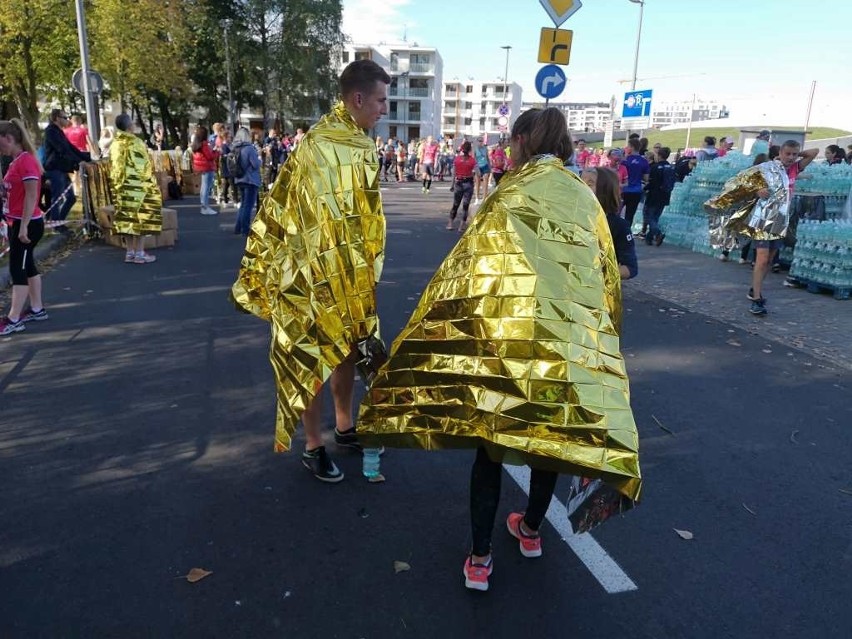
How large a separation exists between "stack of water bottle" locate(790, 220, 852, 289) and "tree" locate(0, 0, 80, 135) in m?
24.5

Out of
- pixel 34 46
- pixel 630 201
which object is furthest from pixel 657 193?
pixel 34 46

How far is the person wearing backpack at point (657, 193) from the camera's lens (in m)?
12.5

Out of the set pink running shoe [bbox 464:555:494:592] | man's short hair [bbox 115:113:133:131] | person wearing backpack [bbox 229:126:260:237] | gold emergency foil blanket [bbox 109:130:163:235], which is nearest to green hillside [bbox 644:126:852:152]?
person wearing backpack [bbox 229:126:260:237]

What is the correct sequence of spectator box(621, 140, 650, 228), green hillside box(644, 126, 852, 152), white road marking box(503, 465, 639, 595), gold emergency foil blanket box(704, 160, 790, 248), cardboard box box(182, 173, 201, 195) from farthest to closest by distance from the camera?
green hillside box(644, 126, 852, 152) < cardboard box box(182, 173, 201, 195) < spectator box(621, 140, 650, 228) < gold emergency foil blanket box(704, 160, 790, 248) < white road marking box(503, 465, 639, 595)

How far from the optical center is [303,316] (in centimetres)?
301

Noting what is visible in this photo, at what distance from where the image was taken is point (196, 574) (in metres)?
2.76

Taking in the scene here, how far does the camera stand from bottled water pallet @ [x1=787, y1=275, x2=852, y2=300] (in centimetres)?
829

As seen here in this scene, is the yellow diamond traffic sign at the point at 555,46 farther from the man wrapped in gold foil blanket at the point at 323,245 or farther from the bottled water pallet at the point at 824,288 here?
the man wrapped in gold foil blanket at the point at 323,245

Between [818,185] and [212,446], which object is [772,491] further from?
[818,185]

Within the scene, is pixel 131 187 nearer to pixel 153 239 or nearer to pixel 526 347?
pixel 153 239

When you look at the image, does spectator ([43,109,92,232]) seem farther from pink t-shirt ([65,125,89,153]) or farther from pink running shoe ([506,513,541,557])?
pink running shoe ([506,513,541,557])

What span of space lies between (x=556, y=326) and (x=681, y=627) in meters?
1.37

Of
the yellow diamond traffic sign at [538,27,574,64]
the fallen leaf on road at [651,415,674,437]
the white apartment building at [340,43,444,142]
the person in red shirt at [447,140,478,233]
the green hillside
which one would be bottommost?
the fallen leaf on road at [651,415,674,437]

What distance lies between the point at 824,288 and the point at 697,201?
4.85 meters
